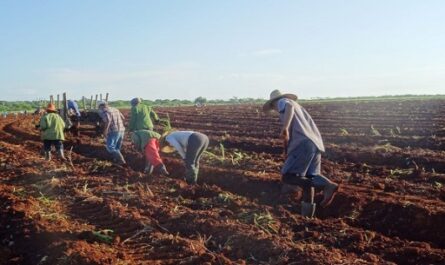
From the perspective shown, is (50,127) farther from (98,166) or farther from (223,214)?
(223,214)

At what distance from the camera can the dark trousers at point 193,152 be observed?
8.12 m

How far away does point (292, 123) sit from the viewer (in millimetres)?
6207

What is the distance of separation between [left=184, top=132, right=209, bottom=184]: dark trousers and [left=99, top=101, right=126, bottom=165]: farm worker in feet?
8.95

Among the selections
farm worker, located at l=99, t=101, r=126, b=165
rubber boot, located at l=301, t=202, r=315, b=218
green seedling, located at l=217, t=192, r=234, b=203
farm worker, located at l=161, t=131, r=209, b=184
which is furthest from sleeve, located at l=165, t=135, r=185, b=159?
farm worker, located at l=99, t=101, r=126, b=165

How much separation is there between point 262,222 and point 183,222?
90 centimetres

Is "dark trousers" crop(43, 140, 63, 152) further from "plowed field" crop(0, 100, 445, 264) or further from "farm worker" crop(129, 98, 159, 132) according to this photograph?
"farm worker" crop(129, 98, 159, 132)

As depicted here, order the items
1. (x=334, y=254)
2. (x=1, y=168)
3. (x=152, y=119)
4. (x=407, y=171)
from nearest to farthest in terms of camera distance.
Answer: (x=334, y=254) → (x=407, y=171) → (x=1, y=168) → (x=152, y=119)

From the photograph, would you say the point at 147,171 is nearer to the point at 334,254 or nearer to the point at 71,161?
the point at 71,161

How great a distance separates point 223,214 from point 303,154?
1.21m

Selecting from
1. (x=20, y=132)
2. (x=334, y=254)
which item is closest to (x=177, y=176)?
(x=334, y=254)

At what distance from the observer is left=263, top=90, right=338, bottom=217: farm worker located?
6.09 m

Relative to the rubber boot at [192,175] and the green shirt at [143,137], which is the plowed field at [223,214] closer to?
the rubber boot at [192,175]

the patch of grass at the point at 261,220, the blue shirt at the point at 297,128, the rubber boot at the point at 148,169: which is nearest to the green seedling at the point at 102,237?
the patch of grass at the point at 261,220

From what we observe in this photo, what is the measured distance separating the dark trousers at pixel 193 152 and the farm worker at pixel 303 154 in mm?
2165
